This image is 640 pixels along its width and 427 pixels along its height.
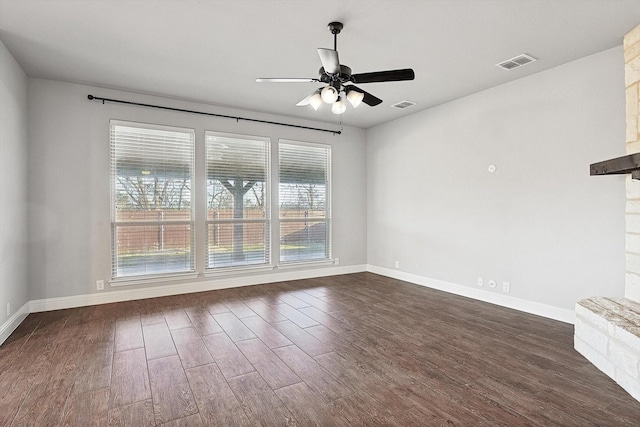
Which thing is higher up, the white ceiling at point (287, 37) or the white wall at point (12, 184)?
the white ceiling at point (287, 37)

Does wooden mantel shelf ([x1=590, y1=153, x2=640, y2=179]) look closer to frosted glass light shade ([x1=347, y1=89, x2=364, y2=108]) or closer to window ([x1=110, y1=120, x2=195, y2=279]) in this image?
A: frosted glass light shade ([x1=347, y1=89, x2=364, y2=108])

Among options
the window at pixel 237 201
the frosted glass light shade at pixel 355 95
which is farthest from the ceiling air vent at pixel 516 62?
the window at pixel 237 201

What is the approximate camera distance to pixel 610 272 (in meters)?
3.38

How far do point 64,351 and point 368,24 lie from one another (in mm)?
4045

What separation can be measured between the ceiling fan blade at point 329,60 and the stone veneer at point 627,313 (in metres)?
2.75

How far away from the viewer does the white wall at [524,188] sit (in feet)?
11.3

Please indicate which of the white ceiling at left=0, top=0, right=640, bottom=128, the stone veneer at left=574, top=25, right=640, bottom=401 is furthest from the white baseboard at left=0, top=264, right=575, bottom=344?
the white ceiling at left=0, top=0, right=640, bottom=128

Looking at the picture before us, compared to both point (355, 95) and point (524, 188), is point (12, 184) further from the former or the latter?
point (524, 188)

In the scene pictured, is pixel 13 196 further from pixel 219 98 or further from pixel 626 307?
pixel 626 307

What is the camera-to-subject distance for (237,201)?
5430 millimetres

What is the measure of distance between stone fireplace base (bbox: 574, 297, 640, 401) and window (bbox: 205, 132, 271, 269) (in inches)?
170

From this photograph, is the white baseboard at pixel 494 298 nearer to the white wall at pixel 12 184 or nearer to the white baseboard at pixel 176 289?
the white baseboard at pixel 176 289

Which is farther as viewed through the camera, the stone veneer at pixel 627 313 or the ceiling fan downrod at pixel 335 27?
the ceiling fan downrod at pixel 335 27

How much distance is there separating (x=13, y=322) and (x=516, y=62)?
20.3ft
